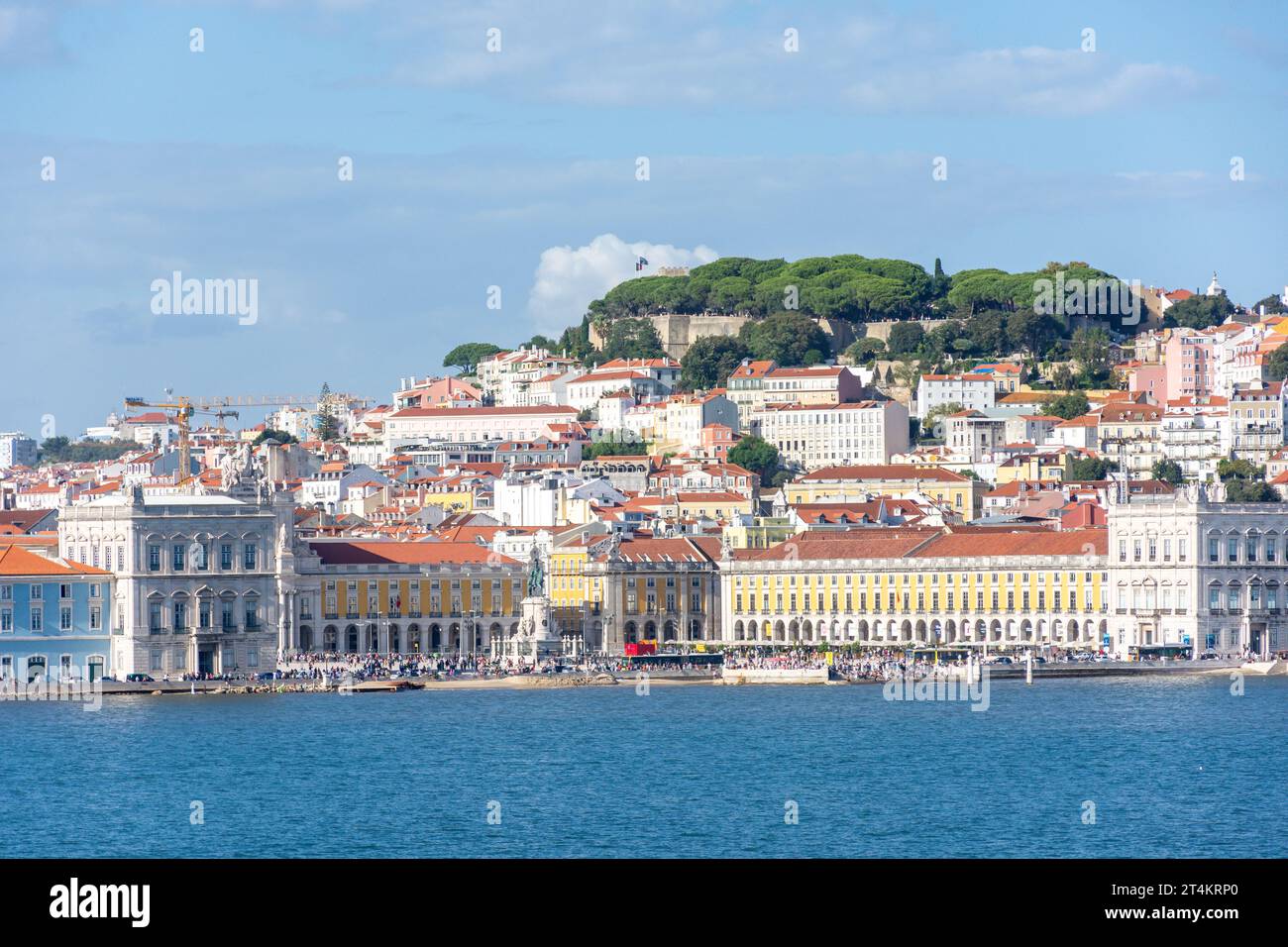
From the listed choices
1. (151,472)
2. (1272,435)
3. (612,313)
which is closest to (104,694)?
(151,472)

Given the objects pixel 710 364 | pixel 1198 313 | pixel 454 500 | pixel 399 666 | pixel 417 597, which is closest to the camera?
pixel 399 666

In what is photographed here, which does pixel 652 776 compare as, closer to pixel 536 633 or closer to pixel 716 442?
pixel 536 633

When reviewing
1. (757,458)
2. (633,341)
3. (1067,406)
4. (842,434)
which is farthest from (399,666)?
(633,341)

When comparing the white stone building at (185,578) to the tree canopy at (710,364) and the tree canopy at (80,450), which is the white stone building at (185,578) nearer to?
the tree canopy at (710,364)

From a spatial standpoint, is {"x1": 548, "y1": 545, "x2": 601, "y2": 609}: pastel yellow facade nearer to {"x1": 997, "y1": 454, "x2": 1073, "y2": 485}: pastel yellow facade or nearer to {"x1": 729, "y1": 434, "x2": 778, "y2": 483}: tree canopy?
{"x1": 729, "y1": 434, "x2": 778, "y2": 483}: tree canopy

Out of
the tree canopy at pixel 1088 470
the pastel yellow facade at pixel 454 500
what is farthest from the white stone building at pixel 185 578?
the tree canopy at pixel 1088 470
